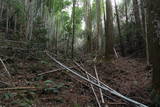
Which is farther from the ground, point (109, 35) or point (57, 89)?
point (109, 35)

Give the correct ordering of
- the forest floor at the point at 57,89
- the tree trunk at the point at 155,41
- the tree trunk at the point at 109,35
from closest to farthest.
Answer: the tree trunk at the point at 155,41 < the forest floor at the point at 57,89 < the tree trunk at the point at 109,35

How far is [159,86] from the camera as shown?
2.95 meters

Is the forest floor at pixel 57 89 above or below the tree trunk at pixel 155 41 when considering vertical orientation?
below

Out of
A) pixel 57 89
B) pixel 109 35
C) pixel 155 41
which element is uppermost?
pixel 109 35

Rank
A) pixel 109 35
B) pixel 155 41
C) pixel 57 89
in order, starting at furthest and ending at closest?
pixel 109 35
pixel 57 89
pixel 155 41

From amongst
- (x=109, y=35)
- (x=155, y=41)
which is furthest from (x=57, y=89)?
(x=109, y=35)

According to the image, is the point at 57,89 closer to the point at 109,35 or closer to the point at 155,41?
the point at 155,41

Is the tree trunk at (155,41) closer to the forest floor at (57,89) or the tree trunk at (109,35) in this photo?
the forest floor at (57,89)

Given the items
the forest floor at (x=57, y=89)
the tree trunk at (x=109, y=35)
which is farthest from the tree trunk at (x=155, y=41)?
the tree trunk at (x=109, y=35)

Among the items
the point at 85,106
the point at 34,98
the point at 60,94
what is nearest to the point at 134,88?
the point at 85,106

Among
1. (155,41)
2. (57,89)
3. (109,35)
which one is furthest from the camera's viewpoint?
(109,35)

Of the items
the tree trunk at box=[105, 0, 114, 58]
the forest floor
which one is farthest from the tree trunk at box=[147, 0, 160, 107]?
the tree trunk at box=[105, 0, 114, 58]

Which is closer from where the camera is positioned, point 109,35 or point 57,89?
point 57,89

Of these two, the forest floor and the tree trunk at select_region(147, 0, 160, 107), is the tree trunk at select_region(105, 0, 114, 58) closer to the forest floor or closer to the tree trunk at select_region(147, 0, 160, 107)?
the forest floor
